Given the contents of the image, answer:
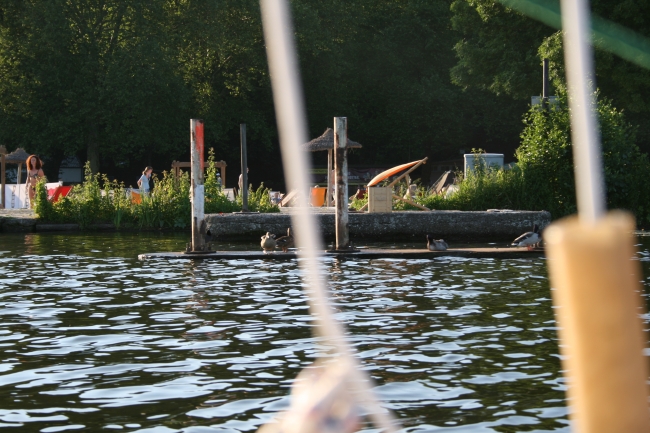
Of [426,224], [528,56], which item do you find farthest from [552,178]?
[528,56]

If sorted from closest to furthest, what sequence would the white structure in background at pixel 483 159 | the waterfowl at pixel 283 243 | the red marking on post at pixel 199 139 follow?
the red marking on post at pixel 199 139
the waterfowl at pixel 283 243
the white structure in background at pixel 483 159

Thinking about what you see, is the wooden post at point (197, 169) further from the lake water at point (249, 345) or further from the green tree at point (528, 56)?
the green tree at point (528, 56)

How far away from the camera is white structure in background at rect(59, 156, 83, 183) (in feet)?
184

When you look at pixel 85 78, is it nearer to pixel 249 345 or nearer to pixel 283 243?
pixel 283 243

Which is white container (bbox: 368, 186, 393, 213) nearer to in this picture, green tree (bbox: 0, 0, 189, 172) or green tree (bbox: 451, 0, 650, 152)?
green tree (bbox: 451, 0, 650, 152)

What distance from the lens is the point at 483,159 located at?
2866 cm

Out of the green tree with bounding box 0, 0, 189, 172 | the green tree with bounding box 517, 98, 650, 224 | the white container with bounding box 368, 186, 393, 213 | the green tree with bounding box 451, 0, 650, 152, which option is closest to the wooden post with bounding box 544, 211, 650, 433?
the white container with bounding box 368, 186, 393, 213

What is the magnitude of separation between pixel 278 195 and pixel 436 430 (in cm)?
3417

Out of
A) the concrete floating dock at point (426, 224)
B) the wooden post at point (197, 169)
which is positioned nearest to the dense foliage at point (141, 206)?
the concrete floating dock at point (426, 224)

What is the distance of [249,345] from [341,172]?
31.8 ft

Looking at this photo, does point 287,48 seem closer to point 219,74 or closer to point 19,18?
point 19,18

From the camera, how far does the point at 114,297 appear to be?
43.7 ft

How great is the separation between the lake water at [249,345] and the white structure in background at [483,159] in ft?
37.5

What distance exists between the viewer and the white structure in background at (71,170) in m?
56.0
